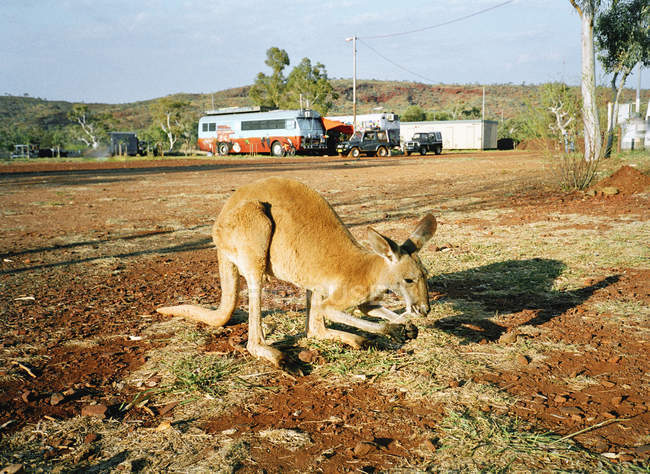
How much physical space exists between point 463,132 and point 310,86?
16.9m

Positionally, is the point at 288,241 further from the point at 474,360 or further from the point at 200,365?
the point at 474,360

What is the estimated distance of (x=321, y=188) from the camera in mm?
12906

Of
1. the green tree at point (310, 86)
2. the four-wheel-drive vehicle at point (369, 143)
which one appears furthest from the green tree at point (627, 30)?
the green tree at point (310, 86)

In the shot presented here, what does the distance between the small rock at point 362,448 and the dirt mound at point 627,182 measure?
30.6ft

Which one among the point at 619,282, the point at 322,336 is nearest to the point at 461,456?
the point at 322,336

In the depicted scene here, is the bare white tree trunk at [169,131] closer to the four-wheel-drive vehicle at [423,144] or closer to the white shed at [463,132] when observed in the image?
the white shed at [463,132]

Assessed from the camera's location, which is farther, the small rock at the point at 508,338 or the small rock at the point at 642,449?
the small rock at the point at 508,338

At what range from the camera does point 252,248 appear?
3.12 metres

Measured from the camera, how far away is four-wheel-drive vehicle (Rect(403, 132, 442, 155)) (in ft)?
115

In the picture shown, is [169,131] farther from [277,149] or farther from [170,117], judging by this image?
[277,149]

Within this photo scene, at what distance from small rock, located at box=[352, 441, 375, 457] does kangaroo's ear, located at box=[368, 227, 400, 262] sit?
1.01 m

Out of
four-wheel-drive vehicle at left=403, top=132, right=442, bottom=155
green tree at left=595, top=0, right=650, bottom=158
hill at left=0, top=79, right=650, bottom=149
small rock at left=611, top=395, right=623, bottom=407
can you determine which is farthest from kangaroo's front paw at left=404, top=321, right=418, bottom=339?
hill at left=0, top=79, right=650, bottom=149

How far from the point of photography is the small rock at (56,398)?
107 inches

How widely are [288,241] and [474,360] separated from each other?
1405 mm
